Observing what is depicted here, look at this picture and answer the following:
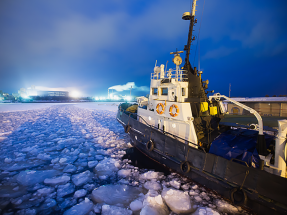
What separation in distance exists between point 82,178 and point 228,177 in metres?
4.46

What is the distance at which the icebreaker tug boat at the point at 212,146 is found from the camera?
2.87 m

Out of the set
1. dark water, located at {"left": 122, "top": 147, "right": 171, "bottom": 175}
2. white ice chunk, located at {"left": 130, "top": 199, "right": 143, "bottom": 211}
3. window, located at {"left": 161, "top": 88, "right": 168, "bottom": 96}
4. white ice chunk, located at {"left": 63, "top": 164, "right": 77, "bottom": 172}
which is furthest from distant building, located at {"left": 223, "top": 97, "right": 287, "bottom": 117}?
white ice chunk, located at {"left": 63, "top": 164, "right": 77, "bottom": 172}

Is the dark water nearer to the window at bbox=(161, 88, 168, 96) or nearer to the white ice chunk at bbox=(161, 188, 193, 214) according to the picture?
the white ice chunk at bbox=(161, 188, 193, 214)

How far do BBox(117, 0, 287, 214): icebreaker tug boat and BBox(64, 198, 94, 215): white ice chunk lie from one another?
2.84 metres

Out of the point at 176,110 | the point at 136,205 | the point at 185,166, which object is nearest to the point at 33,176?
the point at 136,205

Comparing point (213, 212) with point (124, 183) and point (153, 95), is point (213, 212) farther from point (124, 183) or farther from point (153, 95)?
point (153, 95)

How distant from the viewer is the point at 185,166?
4266mm

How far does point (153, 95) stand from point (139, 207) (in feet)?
14.2

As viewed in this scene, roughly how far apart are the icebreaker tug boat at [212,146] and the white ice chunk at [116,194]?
5.86 feet

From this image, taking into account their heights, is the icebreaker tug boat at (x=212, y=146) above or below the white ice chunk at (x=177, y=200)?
above

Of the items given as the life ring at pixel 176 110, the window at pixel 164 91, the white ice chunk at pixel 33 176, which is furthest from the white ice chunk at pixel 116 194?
the window at pixel 164 91

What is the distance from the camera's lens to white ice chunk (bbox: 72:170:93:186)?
408 cm

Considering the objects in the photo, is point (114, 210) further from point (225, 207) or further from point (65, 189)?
point (225, 207)

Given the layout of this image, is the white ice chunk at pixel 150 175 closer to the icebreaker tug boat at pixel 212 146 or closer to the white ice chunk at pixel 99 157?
the icebreaker tug boat at pixel 212 146
